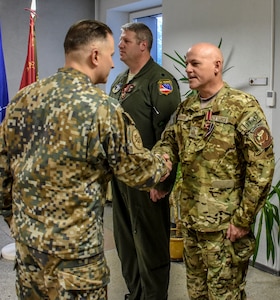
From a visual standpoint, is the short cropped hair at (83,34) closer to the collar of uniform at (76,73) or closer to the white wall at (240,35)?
the collar of uniform at (76,73)

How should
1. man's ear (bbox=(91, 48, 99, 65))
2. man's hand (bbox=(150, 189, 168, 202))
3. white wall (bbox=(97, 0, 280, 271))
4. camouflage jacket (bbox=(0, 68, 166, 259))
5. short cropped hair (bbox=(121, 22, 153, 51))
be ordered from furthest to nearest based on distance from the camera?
white wall (bbox=(97, 0, 280, 271)) < short cropped hair (bbox=(121, 22, 153, 51)) < man's hand (bbox=(150, 189, 168, 202)) < man's ear (bbox=(91, 48, 99, 65)) < camouflage jacket (bbox=(0, 68, 166, 259))

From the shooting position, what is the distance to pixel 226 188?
2012 millimetres

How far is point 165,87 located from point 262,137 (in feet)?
2.37

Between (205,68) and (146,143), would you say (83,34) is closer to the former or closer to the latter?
(205,68)

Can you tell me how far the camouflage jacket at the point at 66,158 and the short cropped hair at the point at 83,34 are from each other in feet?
0.33

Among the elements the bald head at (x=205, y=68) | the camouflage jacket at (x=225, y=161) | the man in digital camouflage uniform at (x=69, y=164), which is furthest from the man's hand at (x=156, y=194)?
the man in digital camouflage uniform at (x=69, y=164)

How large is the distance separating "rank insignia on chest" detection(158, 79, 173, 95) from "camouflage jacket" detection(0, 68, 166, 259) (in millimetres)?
863

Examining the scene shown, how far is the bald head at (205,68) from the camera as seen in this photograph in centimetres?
203

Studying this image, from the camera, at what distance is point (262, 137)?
1906 mm

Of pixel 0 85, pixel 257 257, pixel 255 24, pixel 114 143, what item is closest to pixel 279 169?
pixel 257 257

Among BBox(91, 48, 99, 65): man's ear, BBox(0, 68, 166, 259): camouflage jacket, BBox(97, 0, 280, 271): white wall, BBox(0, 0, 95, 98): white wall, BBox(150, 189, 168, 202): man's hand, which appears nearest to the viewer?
BBox(0, 68, 166, 259): camouflage jacket

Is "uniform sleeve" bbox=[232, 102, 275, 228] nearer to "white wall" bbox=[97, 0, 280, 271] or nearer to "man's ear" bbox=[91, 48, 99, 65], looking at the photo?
"man's ear" bbox=[91, 48, 99, 65]

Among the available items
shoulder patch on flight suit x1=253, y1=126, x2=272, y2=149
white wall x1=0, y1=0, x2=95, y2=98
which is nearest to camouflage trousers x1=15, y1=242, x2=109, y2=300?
shoulder patch on flight suit x1=253, y1=126, x2=272, y2=149

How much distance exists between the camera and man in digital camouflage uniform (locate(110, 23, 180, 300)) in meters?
2.44
